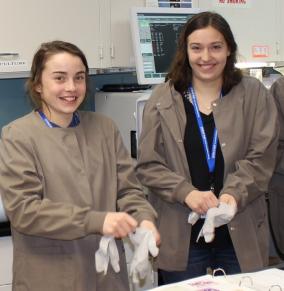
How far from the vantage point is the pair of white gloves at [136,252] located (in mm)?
1429

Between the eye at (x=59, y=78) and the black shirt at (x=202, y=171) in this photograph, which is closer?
the eye at (x=59, y=78)

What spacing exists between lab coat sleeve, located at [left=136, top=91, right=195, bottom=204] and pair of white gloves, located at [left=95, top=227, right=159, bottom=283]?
355 millimetres

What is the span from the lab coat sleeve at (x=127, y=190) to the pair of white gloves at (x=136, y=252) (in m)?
0.13

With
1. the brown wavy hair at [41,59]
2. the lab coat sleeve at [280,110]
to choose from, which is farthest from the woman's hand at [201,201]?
the lab coat sleeve at [280,110]

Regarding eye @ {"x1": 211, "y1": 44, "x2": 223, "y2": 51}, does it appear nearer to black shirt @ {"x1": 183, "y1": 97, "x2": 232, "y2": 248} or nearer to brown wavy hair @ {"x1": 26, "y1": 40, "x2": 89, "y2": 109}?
black shirt @ {"x1": 183, "y1": 97, "x2": 232, "y2": 248}

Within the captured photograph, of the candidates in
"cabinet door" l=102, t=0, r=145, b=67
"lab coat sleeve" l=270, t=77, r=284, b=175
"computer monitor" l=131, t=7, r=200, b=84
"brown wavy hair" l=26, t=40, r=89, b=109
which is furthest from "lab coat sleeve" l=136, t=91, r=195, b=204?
"cabinet door" l=102, t=0, r=145, b=67

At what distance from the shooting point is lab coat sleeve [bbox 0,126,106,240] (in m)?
1.46

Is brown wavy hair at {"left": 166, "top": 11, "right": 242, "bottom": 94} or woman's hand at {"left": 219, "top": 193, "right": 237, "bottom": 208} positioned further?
brown wavy hair at {"left": 166, "top": 11, "right": 242, "bottom": 94}

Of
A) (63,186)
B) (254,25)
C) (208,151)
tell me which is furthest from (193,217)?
(254,25)

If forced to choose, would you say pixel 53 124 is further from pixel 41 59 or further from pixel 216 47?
pixel 216 47

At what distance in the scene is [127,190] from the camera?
5.43 feet

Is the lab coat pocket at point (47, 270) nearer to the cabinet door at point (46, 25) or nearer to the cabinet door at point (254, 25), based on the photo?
the cabinet door at point (46, 25)

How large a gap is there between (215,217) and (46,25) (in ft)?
4.31

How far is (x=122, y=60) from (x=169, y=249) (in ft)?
3.98
